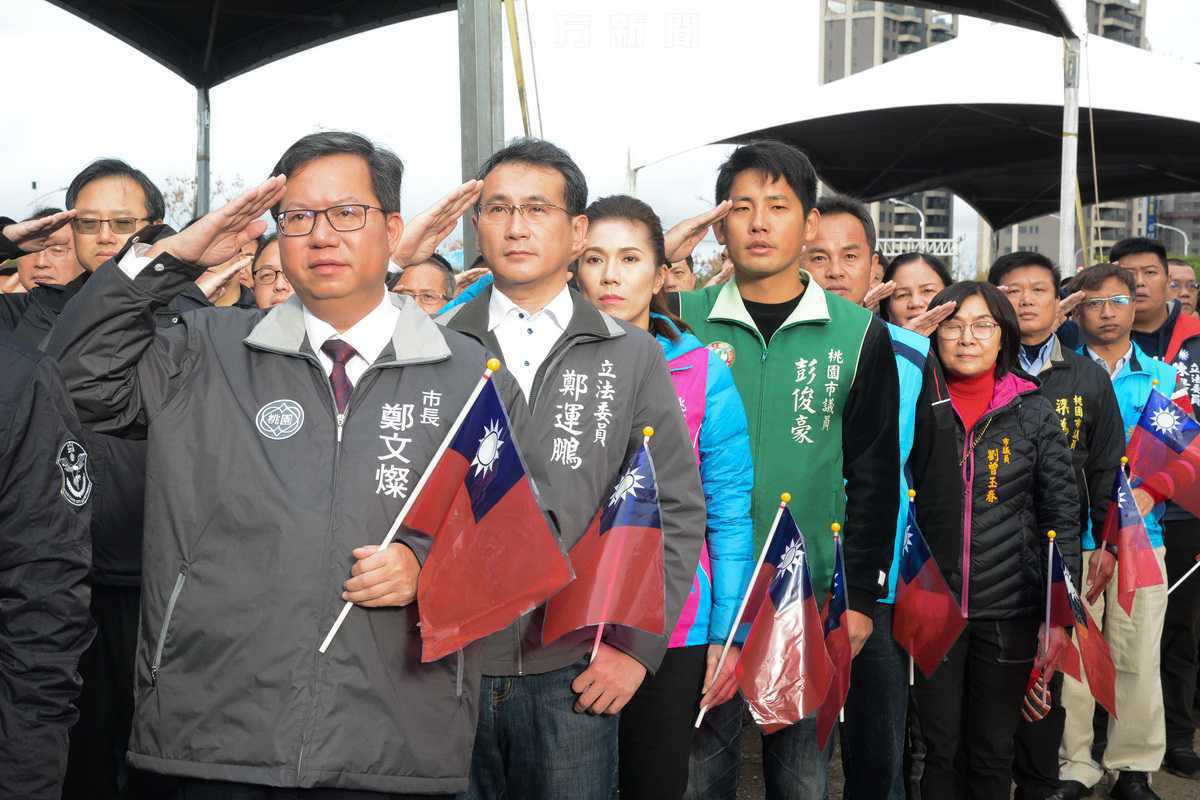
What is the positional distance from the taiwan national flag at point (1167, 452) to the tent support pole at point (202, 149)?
5511 millimetres

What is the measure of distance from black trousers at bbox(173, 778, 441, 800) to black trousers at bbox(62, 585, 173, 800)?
123 cm

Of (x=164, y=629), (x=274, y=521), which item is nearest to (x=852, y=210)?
(x=274, y=521)

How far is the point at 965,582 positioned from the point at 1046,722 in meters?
0.86

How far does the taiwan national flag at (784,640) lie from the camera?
325 centimetres

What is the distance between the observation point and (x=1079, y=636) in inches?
165

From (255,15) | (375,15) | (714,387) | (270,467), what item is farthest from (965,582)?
(255,15)

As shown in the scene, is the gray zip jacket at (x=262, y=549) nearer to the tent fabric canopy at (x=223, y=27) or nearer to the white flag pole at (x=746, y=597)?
the white flag pole at (x=746, y=597)

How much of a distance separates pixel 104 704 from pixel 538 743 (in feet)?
4.47

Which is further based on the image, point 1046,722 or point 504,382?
point 1046,722

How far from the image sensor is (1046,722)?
447 cm

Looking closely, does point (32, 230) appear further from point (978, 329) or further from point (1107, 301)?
point (1107, 301)

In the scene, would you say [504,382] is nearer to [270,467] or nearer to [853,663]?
[270,467]

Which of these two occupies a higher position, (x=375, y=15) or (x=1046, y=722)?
(x=375, y=15)

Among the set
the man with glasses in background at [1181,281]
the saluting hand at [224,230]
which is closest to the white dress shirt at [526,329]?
the saluting hand at [224,230]
